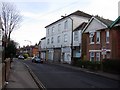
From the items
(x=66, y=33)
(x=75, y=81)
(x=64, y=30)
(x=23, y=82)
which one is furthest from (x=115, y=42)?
(x=64, y=30)

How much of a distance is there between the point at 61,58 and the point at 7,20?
15.7 metres

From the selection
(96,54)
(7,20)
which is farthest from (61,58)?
(96,54)

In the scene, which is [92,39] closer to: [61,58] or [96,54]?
[96,54]

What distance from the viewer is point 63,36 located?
188 ft

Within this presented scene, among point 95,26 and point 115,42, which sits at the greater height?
point 95,26

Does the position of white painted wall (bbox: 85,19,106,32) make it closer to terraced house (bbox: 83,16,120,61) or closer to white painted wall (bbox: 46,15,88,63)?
terraced house (bbox: 83,16,120,61)

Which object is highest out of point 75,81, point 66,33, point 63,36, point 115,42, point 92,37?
point 66,33

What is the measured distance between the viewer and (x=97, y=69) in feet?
111

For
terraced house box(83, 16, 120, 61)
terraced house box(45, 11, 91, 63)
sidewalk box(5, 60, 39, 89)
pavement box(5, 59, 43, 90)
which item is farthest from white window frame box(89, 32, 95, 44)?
pavement box(5, 59, 43, 90)

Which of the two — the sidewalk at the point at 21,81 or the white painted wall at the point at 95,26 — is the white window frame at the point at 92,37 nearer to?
the white painted wall at the point at 95,26

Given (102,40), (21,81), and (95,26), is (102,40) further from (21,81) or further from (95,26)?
(21,81)

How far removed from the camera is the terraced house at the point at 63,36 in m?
53.0

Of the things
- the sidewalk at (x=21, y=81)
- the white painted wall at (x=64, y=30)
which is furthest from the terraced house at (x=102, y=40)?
the sidewalk at (x=21, y=81)

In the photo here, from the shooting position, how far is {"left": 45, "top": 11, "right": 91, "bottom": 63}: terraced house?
2085 inches
